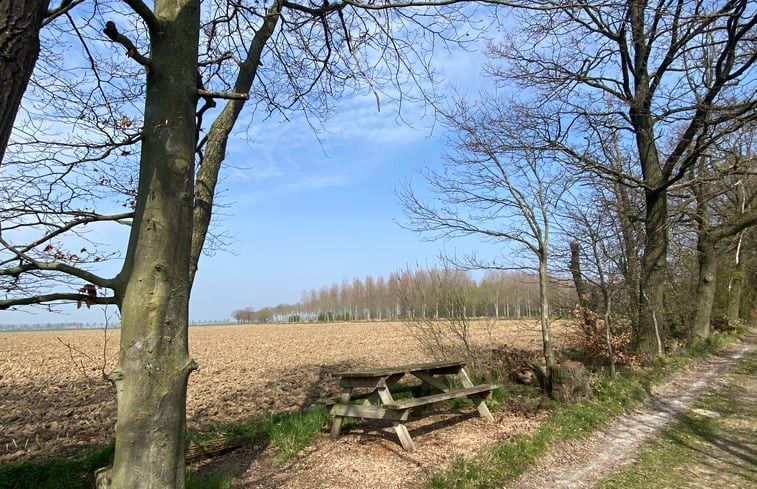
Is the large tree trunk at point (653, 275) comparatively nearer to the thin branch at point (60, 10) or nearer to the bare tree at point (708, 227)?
the bare tree at point (708, 227)

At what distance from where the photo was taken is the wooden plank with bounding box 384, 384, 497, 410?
5867 millimetres

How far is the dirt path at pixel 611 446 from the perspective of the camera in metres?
4.98

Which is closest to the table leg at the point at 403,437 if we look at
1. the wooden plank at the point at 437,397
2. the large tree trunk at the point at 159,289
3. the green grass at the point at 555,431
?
the wooden plank at the point at 437,397

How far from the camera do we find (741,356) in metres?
13.5

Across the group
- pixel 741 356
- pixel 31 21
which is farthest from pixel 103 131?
pixel 741 356

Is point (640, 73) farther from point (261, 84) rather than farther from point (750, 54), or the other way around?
point (261, 84)

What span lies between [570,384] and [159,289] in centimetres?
666

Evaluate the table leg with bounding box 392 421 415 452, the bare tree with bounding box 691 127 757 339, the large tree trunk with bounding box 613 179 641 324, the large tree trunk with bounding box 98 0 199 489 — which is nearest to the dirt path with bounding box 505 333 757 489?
the table leg with bounding box 392 421 415 452

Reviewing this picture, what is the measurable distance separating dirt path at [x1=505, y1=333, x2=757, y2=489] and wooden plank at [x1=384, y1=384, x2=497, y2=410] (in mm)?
1424

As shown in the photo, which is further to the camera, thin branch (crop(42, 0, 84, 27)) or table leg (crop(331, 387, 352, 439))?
table leg (crop(331, 387, 352, 439))

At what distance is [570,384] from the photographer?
7.72 metres

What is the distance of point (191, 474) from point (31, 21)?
15.3 feet

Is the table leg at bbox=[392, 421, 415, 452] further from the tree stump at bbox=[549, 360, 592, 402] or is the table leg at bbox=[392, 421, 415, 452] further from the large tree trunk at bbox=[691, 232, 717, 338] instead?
the large tree trunk at bbox=[691, 232, 717, 338]

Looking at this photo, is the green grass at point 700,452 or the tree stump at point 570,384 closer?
the green grass at point 700,452
